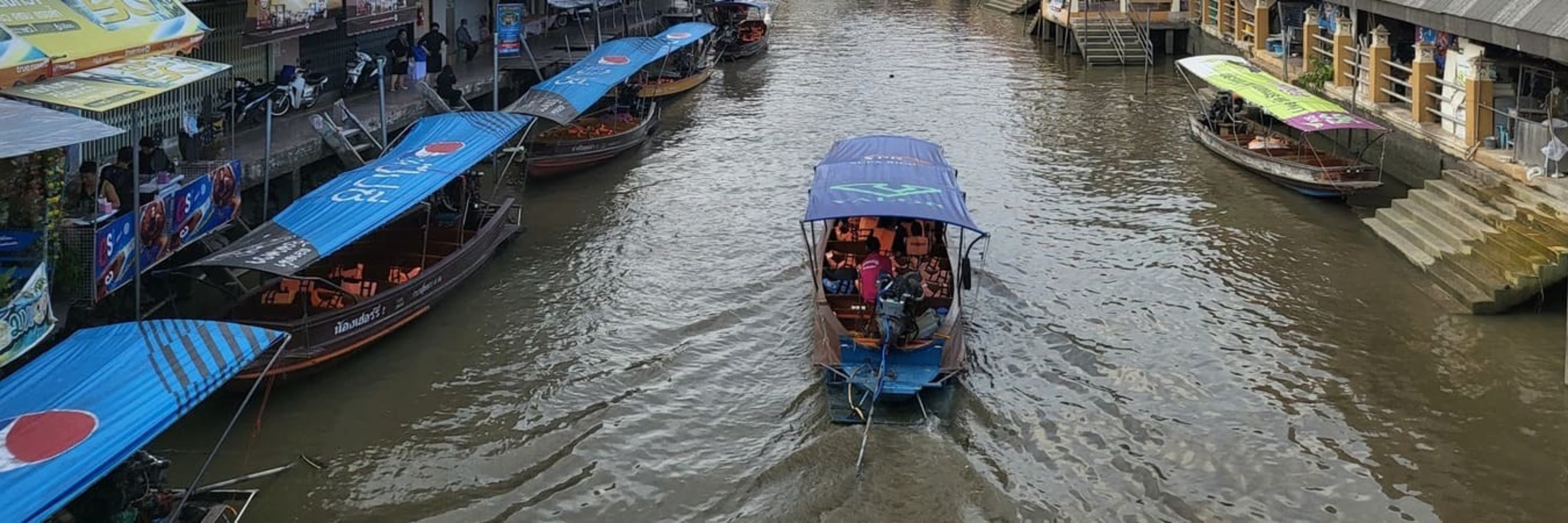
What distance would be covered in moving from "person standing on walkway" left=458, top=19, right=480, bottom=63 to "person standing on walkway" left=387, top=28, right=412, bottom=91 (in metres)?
3.97

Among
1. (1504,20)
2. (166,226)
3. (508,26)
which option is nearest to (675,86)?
(508,26)

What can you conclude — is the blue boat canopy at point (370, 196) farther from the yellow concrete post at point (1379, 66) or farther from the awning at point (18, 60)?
the yellow concrete post at point (1379, 66)

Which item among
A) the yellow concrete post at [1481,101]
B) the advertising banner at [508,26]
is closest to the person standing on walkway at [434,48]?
the advertising banner at [508,26]

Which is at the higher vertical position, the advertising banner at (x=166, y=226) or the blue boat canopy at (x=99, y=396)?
the advertising banner at (x=166, y=226)

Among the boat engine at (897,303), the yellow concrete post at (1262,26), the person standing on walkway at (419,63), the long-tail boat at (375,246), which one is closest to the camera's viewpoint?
the boat engine at (897,303)

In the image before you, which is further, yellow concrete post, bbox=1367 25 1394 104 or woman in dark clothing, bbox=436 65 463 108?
woman in dark clothing, bbox=436 65 463 108

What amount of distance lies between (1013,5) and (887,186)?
1861 inches

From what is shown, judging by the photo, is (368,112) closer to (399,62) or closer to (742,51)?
(399,62)

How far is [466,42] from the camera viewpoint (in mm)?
32094

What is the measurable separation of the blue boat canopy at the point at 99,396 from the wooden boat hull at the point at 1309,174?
19261 millimetres

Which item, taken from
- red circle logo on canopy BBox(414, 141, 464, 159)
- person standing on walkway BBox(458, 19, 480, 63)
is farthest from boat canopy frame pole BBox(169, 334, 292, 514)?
A: person standing on walkway BBox(458, 19, 480, 63)

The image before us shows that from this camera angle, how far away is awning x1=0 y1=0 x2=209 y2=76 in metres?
15.8

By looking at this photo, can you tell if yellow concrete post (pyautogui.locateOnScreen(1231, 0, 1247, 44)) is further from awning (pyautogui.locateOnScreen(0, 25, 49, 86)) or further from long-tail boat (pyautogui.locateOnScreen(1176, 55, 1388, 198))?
awning (pyautogui.locateOnScreen(0, 25, 49, 86))

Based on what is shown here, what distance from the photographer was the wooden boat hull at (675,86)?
3459 cm
